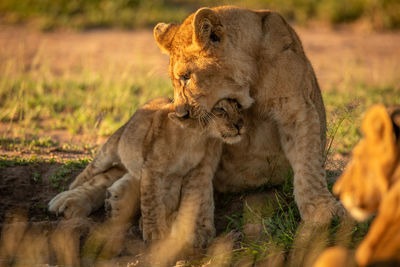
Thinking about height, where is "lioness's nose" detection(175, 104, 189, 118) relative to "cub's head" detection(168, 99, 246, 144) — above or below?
above

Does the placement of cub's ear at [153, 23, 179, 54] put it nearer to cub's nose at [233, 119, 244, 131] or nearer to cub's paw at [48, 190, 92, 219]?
cub's nose at [233, 119, 244, 131]

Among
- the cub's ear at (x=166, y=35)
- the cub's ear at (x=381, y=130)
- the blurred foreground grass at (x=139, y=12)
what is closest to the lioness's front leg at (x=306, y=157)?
the cub's ear at (x=166, y=35)

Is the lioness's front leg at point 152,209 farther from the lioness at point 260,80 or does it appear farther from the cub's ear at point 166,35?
the cub's ear at point 166,35

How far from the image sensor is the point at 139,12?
11.8 m

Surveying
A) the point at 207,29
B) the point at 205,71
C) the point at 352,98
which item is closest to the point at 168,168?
the point at 205,71

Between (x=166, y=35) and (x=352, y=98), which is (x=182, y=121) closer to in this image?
(x=166, y=35)

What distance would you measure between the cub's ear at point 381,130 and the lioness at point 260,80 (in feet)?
5.40

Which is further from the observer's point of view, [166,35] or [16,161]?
[16,161]

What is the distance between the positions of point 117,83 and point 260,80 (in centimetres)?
448

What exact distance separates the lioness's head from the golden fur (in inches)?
66.1

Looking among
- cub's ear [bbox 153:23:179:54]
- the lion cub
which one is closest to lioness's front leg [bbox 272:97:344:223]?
the lion cub

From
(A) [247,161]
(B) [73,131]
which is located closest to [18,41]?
(B) [73,131]

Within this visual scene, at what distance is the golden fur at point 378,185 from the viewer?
1.79 m

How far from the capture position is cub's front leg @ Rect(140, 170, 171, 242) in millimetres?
3752
